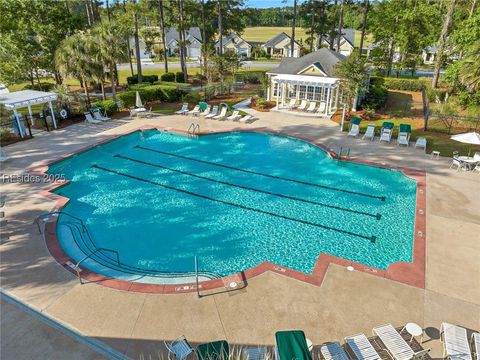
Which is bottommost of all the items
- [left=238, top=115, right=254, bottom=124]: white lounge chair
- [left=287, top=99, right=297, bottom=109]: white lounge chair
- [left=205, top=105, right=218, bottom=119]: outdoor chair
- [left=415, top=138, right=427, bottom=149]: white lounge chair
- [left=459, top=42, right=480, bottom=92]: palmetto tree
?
[left=415, top=138, right=427, bottom=149]: white lounge chair

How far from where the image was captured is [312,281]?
974 centimetres

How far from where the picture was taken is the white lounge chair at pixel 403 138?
2050 cm

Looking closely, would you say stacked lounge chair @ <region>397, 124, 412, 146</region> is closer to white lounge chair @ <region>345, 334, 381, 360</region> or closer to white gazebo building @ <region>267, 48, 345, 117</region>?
white gazebo building @ <region>267, 48, 345, 117</region>

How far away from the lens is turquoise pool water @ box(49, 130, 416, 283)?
38.0ft

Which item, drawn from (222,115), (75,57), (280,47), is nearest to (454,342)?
(222,115)

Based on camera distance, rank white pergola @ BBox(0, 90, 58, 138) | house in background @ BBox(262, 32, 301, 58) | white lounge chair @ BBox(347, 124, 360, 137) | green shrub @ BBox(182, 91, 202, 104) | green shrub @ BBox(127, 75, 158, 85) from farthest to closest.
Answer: house in background @ BBox(262, 32, 301, 58)
green shrub @ BBox(127, 75, 158, 85)
green shrub @ BBox(182, 91, 202, 104)
white lounge chair @ BBox(347, 124, 360, 137)
white pergola @ BBox(0, 90, 58, 138)

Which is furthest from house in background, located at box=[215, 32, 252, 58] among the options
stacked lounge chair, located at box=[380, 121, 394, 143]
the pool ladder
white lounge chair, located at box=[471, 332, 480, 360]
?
white lounge chair, located at box=[471, 332, 480, 360]

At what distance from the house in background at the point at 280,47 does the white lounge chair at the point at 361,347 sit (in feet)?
242

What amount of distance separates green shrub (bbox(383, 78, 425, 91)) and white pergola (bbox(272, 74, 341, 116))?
1459cm

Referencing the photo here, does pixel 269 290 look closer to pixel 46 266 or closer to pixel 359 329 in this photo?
pixel 359 329

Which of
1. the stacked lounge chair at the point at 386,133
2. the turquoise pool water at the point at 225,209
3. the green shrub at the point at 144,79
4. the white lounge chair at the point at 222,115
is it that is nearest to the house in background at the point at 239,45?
the green shrub at the point at 144,79

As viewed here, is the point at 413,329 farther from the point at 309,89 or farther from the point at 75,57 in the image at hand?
the point at 75,57

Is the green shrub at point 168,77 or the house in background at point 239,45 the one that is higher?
the house in background at point 239,45

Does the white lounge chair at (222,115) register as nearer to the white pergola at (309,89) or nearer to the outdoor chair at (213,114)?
the outdoor chair at (213,114)
